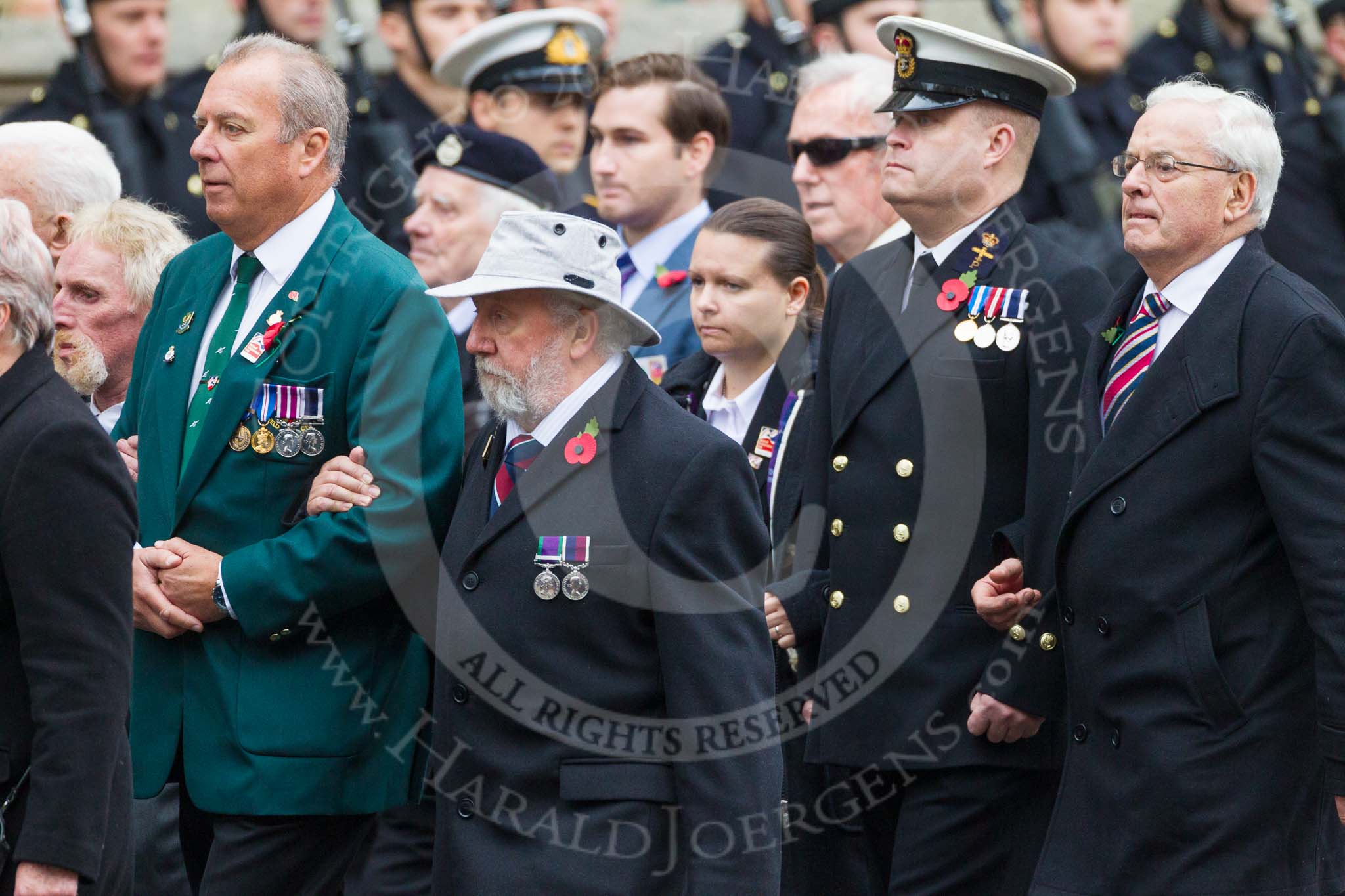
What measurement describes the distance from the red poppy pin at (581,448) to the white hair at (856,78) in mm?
2270

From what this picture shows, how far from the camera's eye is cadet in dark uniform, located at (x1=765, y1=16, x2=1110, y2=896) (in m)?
4.79

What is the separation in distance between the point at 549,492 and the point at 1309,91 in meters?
6.66

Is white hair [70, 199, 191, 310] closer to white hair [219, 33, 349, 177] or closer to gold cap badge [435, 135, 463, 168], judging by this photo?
white hair [219, 33, 349, 177]

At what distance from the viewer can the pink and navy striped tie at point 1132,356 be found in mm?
4383

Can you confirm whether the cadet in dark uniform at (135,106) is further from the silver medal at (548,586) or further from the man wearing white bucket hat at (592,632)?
the silver medal at (548,586)

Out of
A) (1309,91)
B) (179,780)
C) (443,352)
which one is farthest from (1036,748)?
(1309,91)

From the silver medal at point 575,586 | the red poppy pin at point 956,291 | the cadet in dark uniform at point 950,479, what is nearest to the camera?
the silver medal at point 575,586

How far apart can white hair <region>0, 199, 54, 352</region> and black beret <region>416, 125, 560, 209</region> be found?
2.97m

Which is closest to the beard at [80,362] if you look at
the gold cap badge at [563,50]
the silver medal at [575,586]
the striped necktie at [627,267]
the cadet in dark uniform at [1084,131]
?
the silver medal at [575,586]

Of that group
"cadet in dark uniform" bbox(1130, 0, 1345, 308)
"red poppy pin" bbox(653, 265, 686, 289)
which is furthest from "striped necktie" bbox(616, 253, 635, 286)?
"cadet in dark uniform" bbox(1130, 0, 1345, 308)

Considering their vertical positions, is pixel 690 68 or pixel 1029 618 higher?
pixel 690 68

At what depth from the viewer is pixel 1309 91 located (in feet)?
31.4

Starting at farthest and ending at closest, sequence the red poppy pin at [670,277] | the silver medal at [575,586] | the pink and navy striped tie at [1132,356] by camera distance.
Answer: the red poppy pin at [670,277] < the pink and navy striped tie at [1132,356] < the silver medal at [575,586]

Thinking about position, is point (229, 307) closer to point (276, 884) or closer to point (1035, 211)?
point (276, 884)
